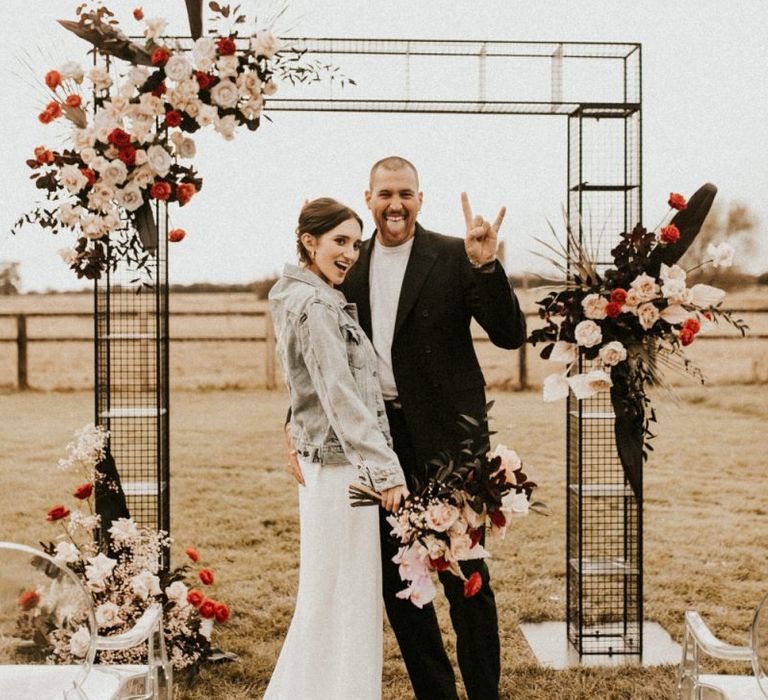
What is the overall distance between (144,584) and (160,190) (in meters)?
1.38

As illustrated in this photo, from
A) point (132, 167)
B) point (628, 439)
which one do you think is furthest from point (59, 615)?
point (628, 439)

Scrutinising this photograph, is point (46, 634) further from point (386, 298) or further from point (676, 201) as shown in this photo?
point (676, 201)

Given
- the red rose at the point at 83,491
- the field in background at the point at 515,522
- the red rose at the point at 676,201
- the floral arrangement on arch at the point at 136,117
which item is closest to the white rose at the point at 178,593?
the field in background at the point at 515,522

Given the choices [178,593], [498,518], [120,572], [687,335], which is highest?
[687,335]

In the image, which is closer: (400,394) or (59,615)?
(59,615)

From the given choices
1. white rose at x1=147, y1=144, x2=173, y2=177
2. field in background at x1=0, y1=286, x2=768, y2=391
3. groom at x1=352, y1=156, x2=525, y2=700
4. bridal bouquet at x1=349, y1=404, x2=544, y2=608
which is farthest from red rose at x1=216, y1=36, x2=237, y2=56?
field in background at x1=0, y1=286, x2=768, y2=391

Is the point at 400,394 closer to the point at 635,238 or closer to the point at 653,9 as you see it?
the point at 635,238

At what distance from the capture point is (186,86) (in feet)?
9.68

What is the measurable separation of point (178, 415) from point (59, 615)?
7.25m

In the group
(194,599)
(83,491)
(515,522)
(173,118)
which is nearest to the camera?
(173,118)

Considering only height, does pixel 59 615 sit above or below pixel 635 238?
below

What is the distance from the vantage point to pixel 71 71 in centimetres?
295

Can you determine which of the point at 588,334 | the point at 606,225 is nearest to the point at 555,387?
the point at 588,334

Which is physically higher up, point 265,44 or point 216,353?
point 265,44
